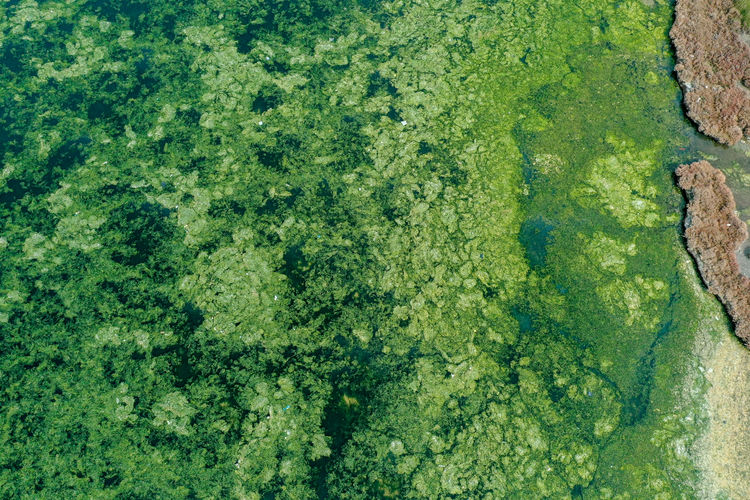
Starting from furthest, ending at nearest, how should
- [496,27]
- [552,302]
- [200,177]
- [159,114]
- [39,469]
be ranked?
1. [496,27]
2. [159,114]
3. [200,177]
4. [552,302]
5. [39,469]

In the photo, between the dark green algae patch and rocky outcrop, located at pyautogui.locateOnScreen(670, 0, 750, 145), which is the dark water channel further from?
the dark green algae patch

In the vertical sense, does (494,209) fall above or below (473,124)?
below

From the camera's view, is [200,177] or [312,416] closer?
[312,416]

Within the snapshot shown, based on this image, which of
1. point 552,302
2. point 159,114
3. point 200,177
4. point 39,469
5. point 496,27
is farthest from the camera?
point 496,27

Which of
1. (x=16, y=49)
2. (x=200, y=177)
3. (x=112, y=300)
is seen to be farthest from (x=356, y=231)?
(x=16, y=49)

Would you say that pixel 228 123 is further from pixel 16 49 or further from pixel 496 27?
pixel 496 27

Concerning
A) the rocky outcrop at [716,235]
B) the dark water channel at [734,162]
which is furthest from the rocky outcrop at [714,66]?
the rocky outcrop at [716,235]
